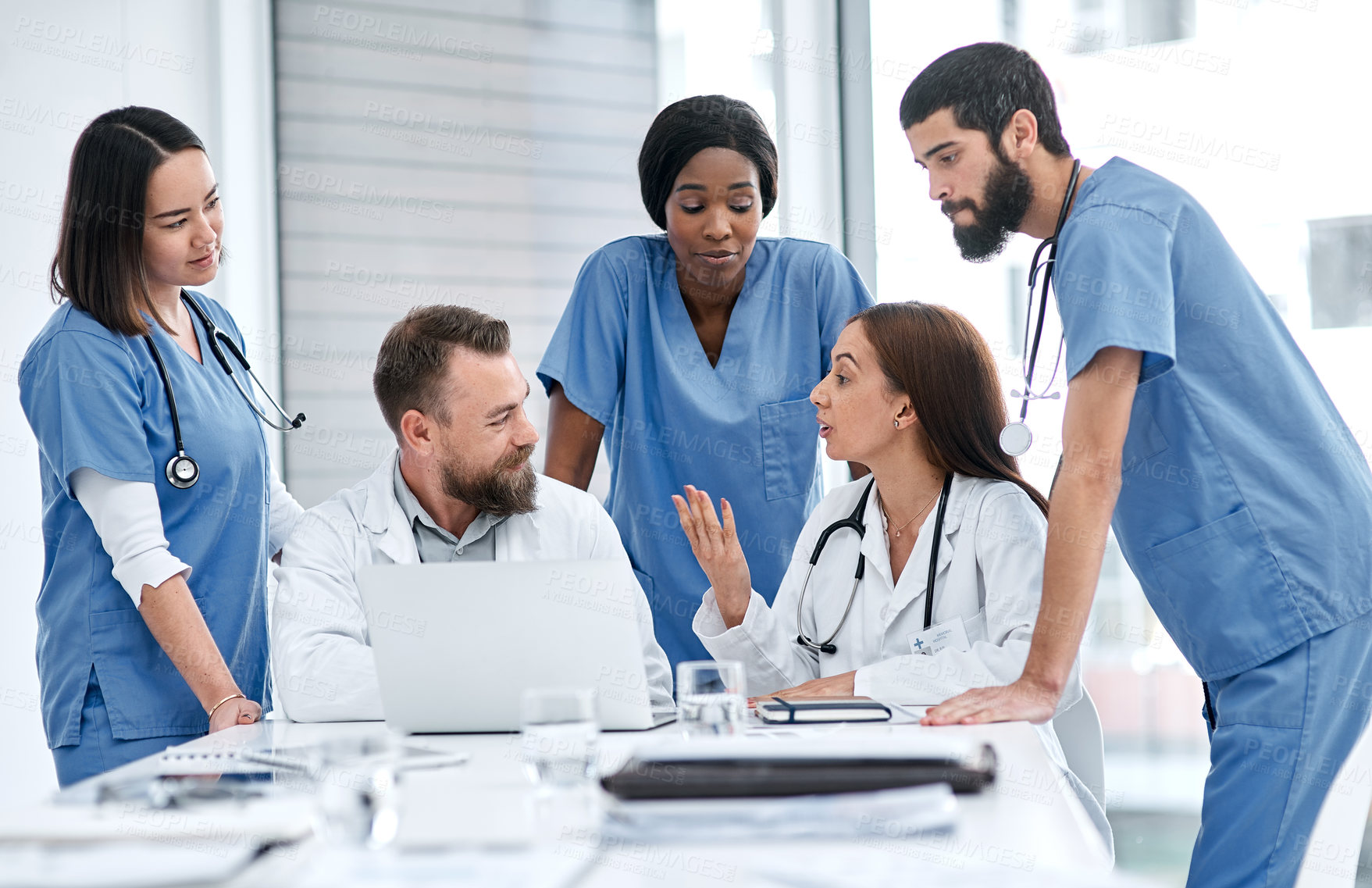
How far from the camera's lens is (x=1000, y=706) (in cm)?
139

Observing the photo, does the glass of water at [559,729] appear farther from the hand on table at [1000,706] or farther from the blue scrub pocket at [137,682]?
the blue scrub pocket at [137,682]

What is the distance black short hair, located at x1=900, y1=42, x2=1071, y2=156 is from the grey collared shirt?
997 mm

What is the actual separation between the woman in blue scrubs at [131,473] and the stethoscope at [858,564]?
0.90 meters

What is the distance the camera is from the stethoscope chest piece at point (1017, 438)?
169 cm

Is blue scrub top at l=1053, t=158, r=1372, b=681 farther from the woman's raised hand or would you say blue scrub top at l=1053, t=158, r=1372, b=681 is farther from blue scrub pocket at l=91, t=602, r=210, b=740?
blue scrub pocket at l=91, t=602, r=210, b=740

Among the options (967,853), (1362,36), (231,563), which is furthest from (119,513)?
(1362,36)

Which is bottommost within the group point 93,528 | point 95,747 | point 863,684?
Result: point 95,747

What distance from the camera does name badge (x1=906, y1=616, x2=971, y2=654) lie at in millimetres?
1688

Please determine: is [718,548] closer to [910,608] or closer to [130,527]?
[910,608]

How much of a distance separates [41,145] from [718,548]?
1778 millimetres

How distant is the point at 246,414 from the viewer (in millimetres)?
2061

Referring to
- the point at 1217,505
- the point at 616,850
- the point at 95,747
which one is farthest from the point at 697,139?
the point at 616,850

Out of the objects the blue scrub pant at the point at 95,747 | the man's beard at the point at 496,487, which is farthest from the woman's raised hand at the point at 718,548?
the blue scrub pant at the point at 95,747

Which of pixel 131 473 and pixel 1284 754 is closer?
pixel 1284 754
